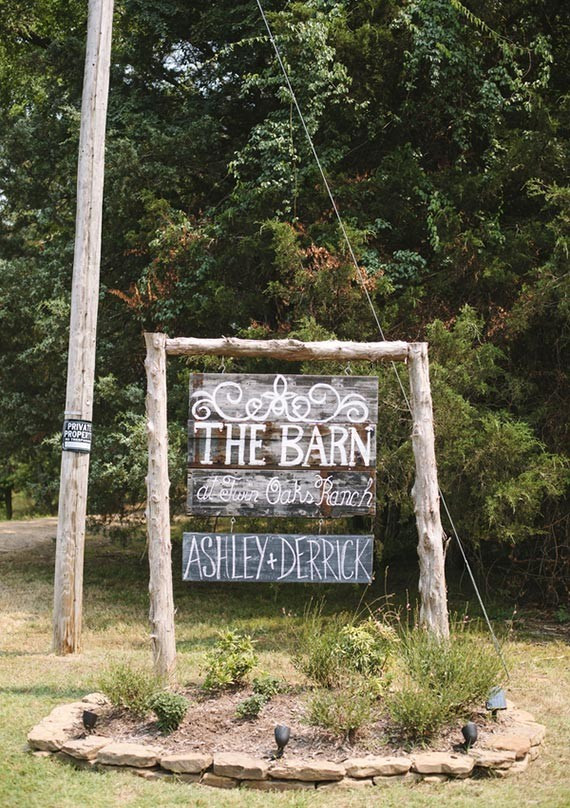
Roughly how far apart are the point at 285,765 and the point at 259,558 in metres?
1.70

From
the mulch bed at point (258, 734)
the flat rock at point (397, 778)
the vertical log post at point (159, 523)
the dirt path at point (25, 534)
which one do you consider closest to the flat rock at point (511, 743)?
the mulch bed at point (258, 734)

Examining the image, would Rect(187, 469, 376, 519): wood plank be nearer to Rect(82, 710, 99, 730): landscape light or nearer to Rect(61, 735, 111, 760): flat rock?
Rect(82, 710, 99, 730): landscape light

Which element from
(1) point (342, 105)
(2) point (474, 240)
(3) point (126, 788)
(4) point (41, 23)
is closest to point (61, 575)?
(3) point (126, 788)

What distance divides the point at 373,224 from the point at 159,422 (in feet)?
18.2

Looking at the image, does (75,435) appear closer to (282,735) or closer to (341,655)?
(341,655)

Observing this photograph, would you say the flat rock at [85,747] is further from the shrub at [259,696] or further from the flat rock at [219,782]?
the shrub at [259,696]

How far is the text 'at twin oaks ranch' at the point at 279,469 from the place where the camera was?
654cm

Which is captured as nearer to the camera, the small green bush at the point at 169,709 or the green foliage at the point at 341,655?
the small green bush at the point at 169,709

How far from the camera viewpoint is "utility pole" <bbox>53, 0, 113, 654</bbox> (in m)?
8.38

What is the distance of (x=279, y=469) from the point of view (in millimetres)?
6641

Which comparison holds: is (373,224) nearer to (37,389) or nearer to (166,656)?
(37,389)

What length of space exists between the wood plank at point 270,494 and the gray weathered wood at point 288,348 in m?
0.82

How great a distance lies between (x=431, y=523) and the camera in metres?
6.68

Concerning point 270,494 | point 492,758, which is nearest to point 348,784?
point 492,758
